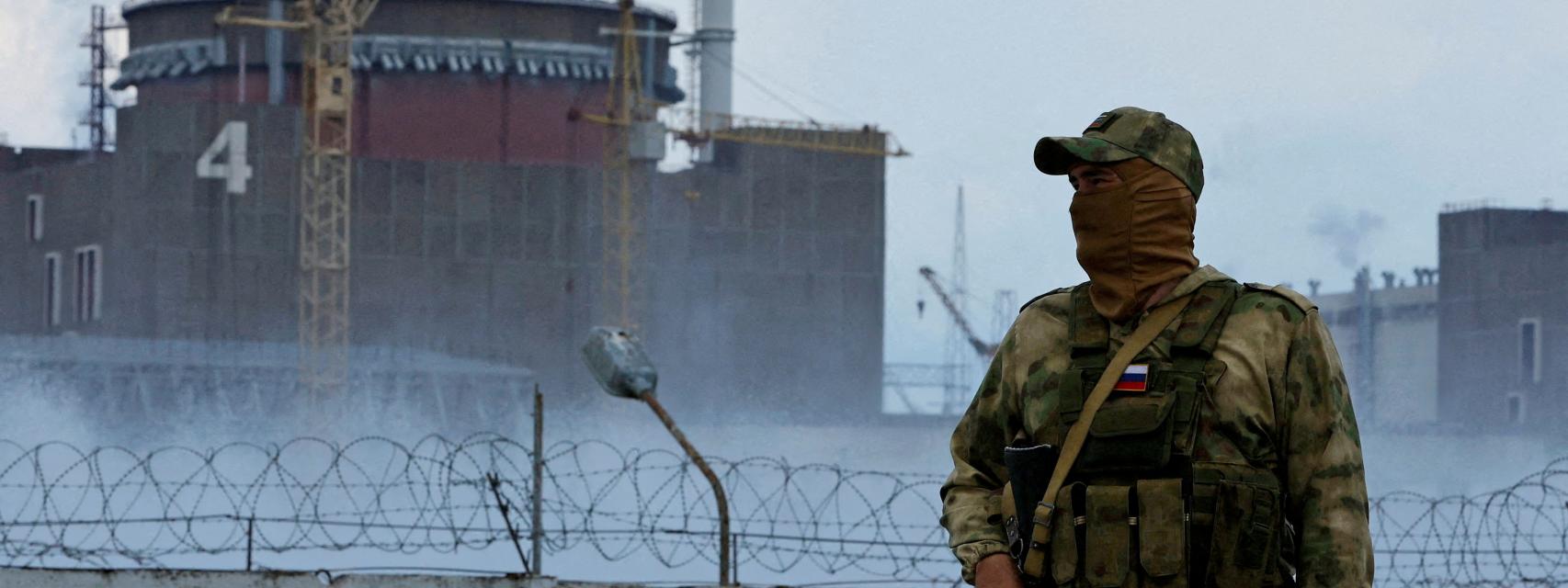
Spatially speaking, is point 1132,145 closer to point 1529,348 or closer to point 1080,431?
point 1080,431

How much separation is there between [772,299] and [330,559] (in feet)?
121

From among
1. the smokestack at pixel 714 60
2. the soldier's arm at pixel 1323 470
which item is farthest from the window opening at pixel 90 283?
the soldier's arm at pixel 1323 470

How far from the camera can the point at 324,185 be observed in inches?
2586

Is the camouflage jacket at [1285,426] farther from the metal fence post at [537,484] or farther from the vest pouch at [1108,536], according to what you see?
the metal fence post at [537,484]

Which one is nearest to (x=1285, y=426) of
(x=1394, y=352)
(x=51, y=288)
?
(x=51, y=288)

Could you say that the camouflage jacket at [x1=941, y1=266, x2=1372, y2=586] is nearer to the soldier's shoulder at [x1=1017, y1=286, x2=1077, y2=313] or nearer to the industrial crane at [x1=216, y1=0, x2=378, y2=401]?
the soldier's shoulder at [x1=1017, y1=286, x2=1077, y2=313]

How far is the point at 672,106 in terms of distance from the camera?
81.7 metres

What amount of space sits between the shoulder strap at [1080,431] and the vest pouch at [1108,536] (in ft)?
0.20

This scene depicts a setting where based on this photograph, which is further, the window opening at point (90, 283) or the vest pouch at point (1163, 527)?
the window opening at point (90, 283)

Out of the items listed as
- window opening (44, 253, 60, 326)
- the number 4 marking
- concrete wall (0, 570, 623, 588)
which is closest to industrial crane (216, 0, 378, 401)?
the number 4 marking

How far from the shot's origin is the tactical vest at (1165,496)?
11.0ft

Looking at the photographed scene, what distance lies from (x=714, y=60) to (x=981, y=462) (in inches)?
3096

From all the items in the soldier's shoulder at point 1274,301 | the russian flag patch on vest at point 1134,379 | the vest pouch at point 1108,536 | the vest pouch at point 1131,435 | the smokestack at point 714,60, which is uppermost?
the smokestack at point 714,60

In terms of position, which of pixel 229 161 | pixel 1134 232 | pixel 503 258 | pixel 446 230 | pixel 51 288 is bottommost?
pixel 1134 232
